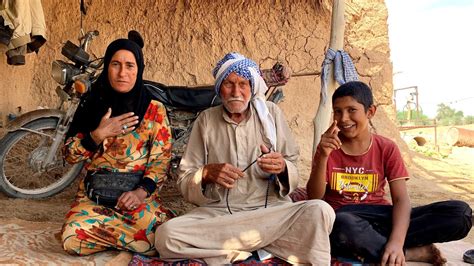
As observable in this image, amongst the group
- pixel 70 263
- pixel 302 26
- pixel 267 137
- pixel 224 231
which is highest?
pixel 302 26

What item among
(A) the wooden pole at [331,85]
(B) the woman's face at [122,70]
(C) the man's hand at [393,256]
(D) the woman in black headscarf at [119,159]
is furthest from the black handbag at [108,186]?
(A) the wooden pole at [331,85]

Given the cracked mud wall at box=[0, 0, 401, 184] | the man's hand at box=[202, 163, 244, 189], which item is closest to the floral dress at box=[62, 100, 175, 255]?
the man's hand at box=[202, 163, 244, 189]

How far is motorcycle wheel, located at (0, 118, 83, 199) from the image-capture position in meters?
3.70

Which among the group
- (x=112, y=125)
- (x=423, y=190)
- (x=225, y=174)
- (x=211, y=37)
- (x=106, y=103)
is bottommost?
(x=423, y=190)

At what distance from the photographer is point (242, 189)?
258 centimetres

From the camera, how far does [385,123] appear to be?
6.44 m

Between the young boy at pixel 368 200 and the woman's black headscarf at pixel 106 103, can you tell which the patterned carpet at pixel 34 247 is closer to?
the woman's black headscarf at pixel 106 103

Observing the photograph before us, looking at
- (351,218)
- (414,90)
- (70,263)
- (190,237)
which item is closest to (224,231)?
(190,237)

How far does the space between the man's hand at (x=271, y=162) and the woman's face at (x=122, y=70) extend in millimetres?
891

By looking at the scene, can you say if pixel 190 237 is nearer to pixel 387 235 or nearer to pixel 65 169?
pixel 387 235

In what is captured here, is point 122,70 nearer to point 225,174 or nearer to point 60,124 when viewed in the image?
point 225,174

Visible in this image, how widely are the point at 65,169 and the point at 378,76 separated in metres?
4.31

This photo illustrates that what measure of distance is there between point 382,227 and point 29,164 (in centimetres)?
280

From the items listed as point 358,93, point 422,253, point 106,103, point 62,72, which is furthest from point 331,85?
point 62,72
